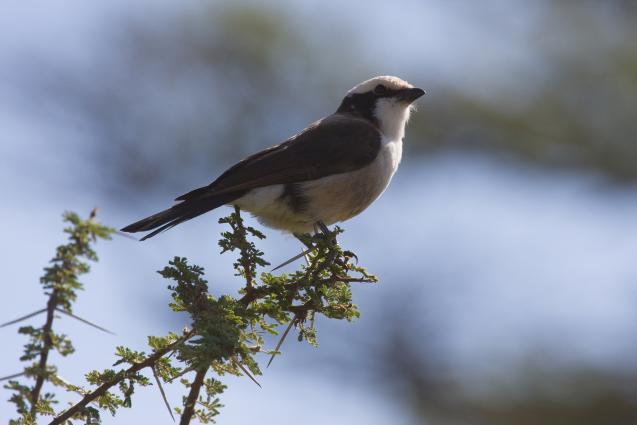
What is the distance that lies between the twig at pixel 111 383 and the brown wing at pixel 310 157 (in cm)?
166

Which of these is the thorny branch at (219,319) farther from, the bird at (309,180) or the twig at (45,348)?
the bird at (309,180)

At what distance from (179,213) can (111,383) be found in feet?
5.57

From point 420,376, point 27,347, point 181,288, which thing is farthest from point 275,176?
point 420,376

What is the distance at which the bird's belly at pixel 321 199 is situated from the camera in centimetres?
377

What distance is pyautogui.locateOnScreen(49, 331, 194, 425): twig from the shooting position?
5.21ft

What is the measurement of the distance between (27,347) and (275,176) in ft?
8.12

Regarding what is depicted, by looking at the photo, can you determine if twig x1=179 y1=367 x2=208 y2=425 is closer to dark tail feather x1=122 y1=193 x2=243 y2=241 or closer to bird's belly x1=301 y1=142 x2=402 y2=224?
dark tail feather x1=122 y1=193 x2=243 y2=241

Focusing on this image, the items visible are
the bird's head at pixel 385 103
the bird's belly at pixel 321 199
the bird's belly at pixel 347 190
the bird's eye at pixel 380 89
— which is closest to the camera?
the bird's belly at pixel 321 199

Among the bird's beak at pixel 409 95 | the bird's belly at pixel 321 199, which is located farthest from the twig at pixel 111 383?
the bird's beak at pixel 409 95

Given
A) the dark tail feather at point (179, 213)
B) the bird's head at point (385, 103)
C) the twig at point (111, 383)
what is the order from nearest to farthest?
the twig at point (111, 383) → the dark tail feather at point (179, 213) → the bird's head at point (385, 103)

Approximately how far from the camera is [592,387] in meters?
10.1

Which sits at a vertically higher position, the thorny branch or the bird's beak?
the bird's beak

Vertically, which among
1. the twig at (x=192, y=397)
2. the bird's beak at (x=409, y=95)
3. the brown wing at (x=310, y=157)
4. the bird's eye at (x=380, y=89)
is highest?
the bird's eye at (x=380, y=89)

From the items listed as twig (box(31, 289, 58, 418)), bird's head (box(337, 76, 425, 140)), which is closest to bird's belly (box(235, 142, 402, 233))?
bird's head (box(337, 76, 425, 140))
